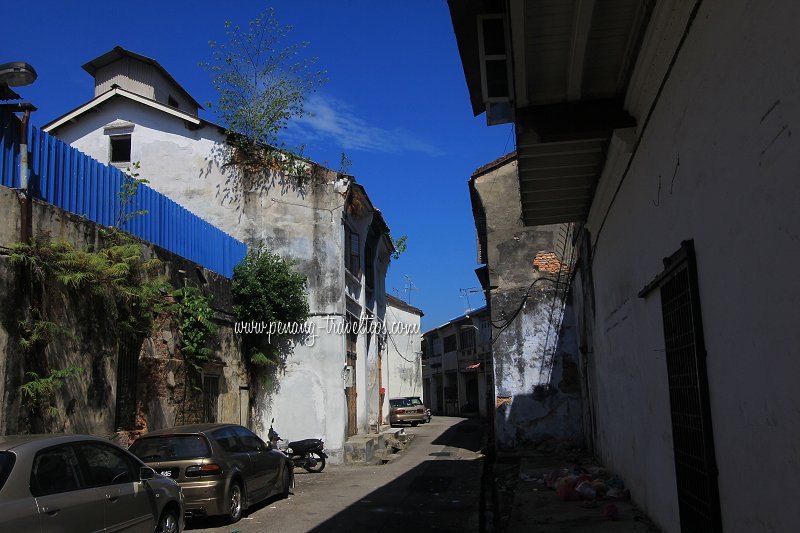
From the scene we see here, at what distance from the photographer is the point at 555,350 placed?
56.3ft

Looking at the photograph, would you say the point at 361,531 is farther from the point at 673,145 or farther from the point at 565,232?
the point at 565,232

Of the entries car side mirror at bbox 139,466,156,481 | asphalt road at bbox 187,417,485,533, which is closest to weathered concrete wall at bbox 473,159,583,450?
asphalt road at bbox 187,417,485,533

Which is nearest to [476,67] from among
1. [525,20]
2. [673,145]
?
[525,20]

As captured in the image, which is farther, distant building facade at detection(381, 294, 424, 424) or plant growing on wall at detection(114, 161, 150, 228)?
distant building facade at detection(381, 294, 424, 424)

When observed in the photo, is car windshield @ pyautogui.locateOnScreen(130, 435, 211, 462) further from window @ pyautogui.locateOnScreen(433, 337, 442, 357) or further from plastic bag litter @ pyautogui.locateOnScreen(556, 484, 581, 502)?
window @ pyautogui.locateOnScreen(433, 337, 442, 357)

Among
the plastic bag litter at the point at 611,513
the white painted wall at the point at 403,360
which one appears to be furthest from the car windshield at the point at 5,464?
the white painted wall at the point at 403,360

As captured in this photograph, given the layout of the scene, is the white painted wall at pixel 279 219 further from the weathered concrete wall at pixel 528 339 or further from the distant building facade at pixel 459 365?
the distant building facade at pixel 459 365

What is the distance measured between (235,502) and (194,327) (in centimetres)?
497

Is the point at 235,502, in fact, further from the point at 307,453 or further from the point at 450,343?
the point at 450,343

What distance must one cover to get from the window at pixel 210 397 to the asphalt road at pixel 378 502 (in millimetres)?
2496

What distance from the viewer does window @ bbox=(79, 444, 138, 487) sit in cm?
624

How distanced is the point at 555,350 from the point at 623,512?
9.05 meters

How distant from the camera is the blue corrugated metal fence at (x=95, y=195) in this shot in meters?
9.69

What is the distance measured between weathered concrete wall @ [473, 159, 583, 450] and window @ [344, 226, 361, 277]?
4202 mm
